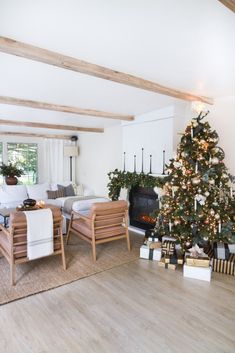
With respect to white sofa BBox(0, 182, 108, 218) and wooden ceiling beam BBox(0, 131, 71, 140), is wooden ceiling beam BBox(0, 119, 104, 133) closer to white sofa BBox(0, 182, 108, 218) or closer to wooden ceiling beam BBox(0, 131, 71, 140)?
wooden ceiling beam BBox(0, 131, 71, 140)

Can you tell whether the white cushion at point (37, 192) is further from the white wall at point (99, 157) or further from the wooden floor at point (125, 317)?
the wooden floor at point (125, 317)

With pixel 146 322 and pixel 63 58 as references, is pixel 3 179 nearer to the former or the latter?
pixel 63 58

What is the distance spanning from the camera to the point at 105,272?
3.08 metres

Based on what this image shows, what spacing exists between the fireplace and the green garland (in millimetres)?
238

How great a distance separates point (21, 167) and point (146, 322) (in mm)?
5950

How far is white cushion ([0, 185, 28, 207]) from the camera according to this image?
5438 millimetres

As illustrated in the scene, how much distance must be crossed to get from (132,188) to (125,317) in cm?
299

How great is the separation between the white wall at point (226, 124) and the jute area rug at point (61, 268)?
6.88 ft

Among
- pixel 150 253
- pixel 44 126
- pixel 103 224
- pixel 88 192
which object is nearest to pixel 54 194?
pixel 88 192

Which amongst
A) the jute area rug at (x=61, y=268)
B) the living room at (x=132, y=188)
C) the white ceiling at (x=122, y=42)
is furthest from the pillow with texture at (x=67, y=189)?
the white ceiling at (x=122, y=42)

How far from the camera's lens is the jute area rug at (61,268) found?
2645 mm

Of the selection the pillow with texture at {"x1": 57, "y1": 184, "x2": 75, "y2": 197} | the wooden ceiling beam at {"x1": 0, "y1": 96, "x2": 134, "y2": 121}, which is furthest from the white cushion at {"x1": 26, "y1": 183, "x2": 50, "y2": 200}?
the wooden ceiling beam at {"x1": 0, "y1": 96, "x2": 134, "y2": 121}

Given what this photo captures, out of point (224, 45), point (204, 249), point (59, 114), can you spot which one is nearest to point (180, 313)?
point (204, 249)

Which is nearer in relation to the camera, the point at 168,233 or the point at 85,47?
the point at 85,47
